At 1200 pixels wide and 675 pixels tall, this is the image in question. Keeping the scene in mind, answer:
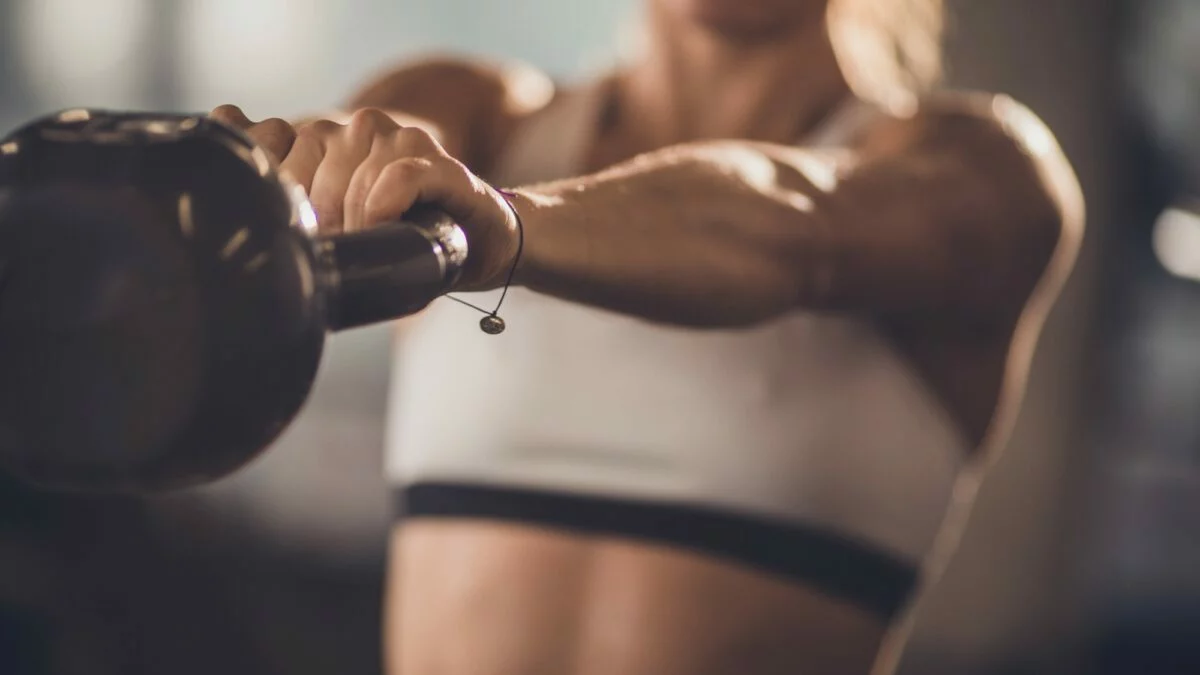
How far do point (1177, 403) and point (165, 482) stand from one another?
186 cm

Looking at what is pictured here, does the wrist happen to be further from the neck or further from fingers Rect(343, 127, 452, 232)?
the neck

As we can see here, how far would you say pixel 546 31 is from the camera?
1847 millimetres

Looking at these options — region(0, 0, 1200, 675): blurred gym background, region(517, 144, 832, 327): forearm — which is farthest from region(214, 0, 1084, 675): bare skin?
Answer: region(0, 0, 1200, 675): blurred gym background

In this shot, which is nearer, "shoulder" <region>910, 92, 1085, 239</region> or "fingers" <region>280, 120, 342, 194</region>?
"fingers" <region>280, 120, 342, 194</region>

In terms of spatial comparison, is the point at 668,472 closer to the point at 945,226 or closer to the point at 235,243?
the point at 945,226

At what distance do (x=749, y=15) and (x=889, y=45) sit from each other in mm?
169

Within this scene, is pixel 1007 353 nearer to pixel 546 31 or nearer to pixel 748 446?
pixel 748 446

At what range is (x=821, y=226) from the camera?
16.6 inches

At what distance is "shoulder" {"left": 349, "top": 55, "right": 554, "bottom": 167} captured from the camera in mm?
638

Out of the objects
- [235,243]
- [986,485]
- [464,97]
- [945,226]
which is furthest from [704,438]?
[986,485]

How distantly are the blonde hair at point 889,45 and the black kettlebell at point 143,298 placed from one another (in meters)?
0.44

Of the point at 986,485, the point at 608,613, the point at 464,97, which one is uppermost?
the point at 464,97

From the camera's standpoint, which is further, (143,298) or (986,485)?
(986,485)

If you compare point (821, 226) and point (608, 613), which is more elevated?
point (821, 226)
